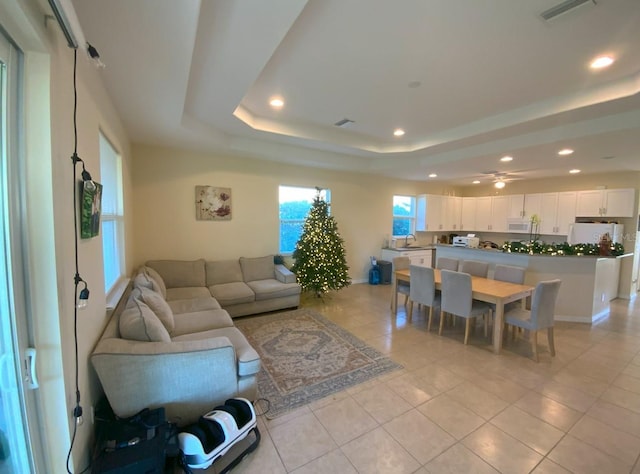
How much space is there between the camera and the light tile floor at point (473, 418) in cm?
178

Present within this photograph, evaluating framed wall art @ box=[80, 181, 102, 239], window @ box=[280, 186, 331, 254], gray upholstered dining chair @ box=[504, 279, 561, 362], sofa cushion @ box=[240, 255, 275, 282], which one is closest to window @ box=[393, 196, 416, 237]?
window @ box=[280, 186, 331, 254]

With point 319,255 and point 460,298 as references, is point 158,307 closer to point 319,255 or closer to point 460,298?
point 319,255

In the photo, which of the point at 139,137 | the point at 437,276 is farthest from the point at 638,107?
the point at 139,137

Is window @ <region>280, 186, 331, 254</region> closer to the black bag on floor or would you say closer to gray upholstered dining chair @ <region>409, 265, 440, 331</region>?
gray upholstered dining chair @ <region>409, 265, 440, 331</region>

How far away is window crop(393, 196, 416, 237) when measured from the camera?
277 inches

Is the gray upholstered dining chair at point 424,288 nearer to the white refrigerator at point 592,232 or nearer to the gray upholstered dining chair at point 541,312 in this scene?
the gray upholstered dining chair at point 541,312

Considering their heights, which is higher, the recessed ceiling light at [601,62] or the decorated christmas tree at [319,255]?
the recessed ceiling light at [601,62]

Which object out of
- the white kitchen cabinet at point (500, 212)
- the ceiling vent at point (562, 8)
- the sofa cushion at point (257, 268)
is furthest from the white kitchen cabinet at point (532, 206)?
the sofa cushion at point (257, 268)

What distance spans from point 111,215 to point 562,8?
3938mm

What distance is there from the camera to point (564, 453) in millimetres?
1850

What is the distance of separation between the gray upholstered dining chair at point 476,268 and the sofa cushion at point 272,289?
107 inches

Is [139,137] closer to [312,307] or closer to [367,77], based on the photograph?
[367,77]

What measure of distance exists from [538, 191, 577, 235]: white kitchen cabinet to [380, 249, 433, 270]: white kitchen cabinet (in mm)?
2498

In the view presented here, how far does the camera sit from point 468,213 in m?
7.73
